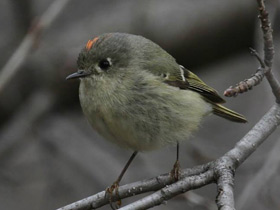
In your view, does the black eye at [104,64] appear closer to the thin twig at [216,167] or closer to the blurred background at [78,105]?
the thin twig at [216,167]

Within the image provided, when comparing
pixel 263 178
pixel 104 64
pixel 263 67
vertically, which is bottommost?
pixel 263 178

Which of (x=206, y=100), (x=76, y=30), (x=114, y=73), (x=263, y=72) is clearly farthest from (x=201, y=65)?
(x=263, y=72)

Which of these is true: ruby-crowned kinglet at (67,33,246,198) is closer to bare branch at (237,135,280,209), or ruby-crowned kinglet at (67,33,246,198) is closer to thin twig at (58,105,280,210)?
thin twig at (58,105,280,210)

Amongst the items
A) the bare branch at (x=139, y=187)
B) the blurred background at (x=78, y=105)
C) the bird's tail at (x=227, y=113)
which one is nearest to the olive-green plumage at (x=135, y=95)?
the bird's tail at (x=227, y=113)

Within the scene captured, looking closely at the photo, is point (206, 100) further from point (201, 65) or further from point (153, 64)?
point (201, 65)

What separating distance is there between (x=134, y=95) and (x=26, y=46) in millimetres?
850

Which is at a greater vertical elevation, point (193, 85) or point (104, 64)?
point (104, 64)

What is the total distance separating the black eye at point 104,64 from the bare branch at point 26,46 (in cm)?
49

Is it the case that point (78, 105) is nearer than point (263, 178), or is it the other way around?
point (263, 178)

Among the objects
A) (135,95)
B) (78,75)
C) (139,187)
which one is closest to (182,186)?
(139,187)

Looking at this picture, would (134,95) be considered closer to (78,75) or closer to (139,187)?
(78,75)

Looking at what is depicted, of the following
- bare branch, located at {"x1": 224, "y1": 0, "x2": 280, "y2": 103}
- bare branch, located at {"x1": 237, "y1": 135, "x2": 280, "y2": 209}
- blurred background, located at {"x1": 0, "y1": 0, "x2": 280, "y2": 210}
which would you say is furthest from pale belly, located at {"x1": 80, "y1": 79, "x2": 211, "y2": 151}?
blurred background, located at {"x1": 0, "y1": 0, "x2": 280, "y2": 210}

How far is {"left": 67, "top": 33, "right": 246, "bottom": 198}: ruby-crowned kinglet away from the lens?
3.10 meters

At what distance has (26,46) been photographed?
3551 millimetres
